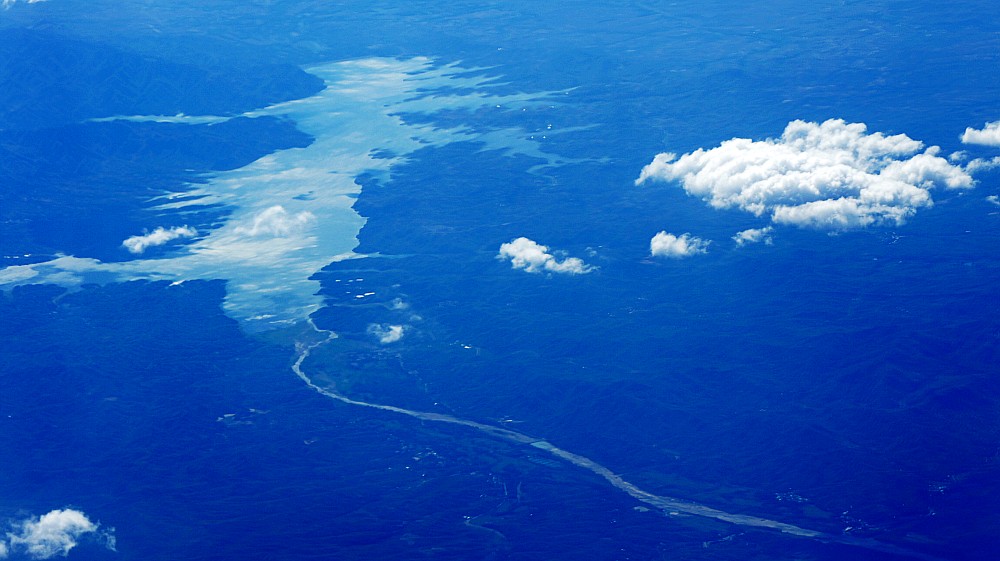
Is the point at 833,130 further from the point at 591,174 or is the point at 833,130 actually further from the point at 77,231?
the point at 77,231

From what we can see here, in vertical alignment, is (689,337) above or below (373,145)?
below

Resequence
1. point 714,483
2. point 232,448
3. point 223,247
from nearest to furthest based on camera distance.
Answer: point 714,483
point 232,448
point 223,247

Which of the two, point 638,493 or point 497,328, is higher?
point 497,328

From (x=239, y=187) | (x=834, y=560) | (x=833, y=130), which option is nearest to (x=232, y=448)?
(x=834, y=560)

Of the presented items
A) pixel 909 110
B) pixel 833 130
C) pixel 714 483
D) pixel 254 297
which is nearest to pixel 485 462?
pixel 714 483

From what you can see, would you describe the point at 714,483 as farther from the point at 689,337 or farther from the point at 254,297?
the point at 254,297

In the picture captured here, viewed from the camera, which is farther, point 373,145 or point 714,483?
point 373,145

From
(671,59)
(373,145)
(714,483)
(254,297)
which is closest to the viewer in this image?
(714,483)

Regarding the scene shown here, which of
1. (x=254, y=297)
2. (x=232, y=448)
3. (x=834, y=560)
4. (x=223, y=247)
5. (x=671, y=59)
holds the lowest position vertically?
(x=834, y=560)

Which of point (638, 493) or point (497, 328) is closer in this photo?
point (638, 493)
